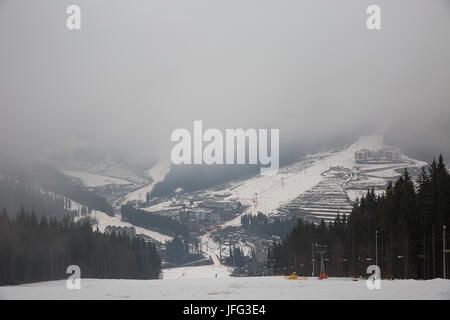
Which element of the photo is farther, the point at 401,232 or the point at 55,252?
the point at 55,252

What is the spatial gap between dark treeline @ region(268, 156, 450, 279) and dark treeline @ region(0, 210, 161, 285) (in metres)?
43.4

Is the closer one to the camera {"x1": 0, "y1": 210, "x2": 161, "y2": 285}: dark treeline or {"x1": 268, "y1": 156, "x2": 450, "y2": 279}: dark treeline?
{"x1": 268, "y1": 156, "x2": 450, "y2": 279}: dark treeline

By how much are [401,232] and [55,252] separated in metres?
55.6

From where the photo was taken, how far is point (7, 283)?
81.9 m

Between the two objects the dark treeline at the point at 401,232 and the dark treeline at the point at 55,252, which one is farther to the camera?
the dark treeline at the point at 55,252

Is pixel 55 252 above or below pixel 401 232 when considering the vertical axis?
below

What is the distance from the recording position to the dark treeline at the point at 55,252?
87.5 m

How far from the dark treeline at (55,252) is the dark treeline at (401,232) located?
142ft

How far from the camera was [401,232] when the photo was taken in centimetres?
7212

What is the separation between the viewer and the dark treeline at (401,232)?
6494 cm

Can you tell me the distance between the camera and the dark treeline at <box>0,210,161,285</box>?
8750cm

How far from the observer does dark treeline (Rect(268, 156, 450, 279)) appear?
64.9 m
